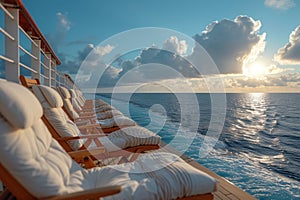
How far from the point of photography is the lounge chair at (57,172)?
1061mm

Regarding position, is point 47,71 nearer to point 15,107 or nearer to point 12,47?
point 12,47

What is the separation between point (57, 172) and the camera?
130 cm

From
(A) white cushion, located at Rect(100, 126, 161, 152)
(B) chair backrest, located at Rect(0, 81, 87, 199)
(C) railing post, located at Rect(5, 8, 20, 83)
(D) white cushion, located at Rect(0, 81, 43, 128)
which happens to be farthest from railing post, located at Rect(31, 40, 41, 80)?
(D) white cushion, located at Rect(0, 81, 43, 128)

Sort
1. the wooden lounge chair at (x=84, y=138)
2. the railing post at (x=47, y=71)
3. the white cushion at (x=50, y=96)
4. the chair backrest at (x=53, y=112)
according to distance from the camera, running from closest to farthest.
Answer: the wooden lounge chair at (x=84, y=138)
the chair backrest at (x=53, y=112)
the white cushion at (x=50, y=96)
the railing post at (x=47, y=71)

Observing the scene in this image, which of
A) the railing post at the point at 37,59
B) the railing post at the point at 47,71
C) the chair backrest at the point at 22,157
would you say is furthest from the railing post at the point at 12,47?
the railing post at the point at 47,71

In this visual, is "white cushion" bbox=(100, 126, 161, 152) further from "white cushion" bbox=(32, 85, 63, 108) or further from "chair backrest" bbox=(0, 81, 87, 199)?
"chair backrest" bbox=(0, 81, 87, 199)

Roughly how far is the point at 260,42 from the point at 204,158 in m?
13.6

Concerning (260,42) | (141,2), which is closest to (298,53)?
(260,42)

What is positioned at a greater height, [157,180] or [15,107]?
[15,107]

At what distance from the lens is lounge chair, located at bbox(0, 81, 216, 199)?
106 cm

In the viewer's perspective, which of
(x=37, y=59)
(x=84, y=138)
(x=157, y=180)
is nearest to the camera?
(x=157, y=180)

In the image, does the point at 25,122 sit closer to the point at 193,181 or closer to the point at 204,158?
the point at 193,181

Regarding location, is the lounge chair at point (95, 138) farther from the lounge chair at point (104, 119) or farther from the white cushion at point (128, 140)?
the lounge chair at point (104, 119)

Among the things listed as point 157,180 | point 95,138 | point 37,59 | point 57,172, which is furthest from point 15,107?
point 37,59
